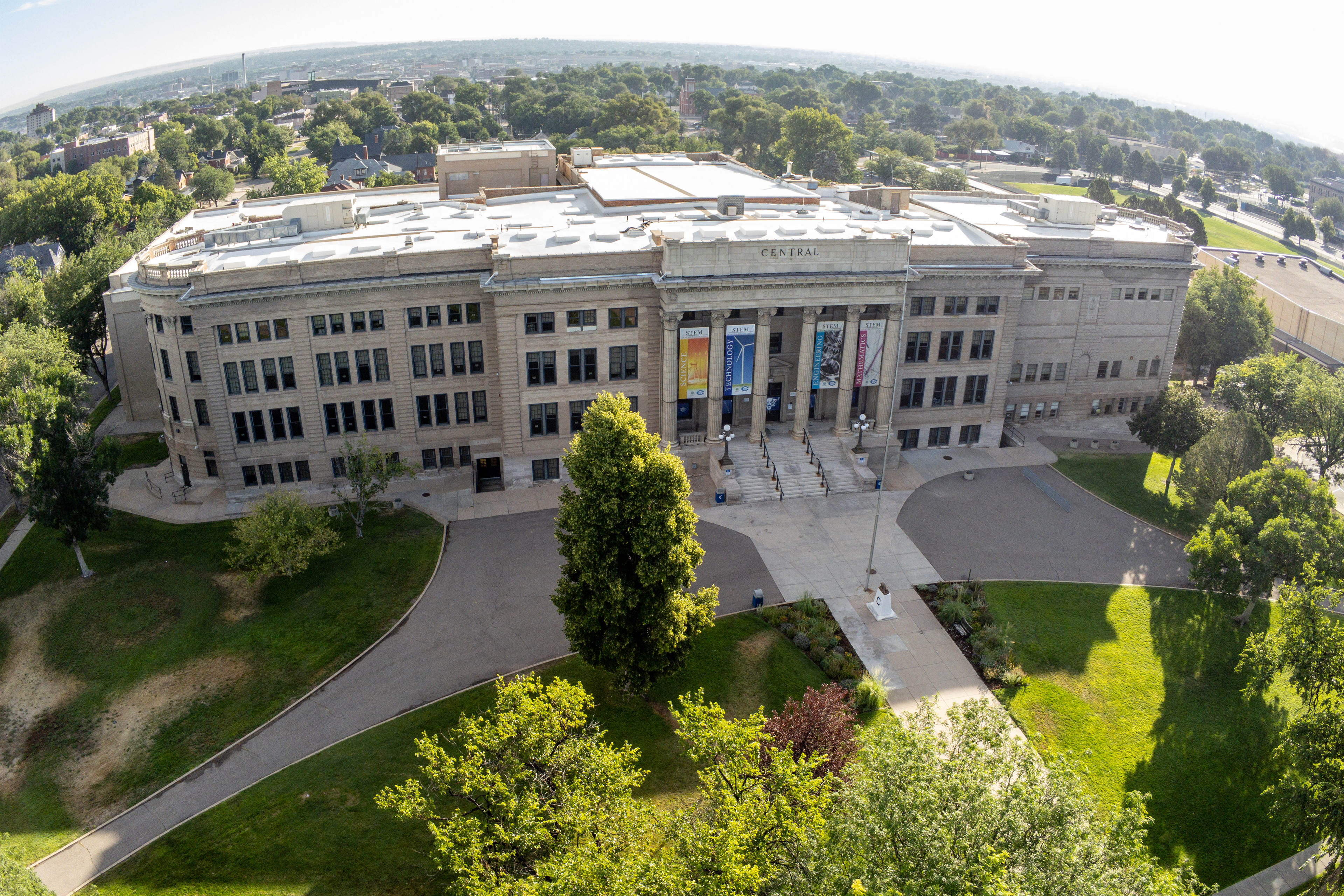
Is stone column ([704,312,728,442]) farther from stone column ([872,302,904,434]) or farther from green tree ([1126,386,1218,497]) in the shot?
green tree ([1126,386,1218,497])

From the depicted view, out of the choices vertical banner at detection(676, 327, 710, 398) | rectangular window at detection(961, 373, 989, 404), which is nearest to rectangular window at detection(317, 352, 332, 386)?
vertical banner at detection(676, 327, 710, 398)

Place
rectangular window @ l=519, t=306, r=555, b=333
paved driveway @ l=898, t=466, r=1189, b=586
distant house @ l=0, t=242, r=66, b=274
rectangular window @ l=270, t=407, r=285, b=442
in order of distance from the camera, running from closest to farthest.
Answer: paved driveway @ l=898, t=466, r=1189, b=586 → rectangular window @ l=519, t=306, r=555, b=333 → rectangular window @ l=270, t=407, r=285, b=442 → distant house @ l=0, t=242, r=66, b=274

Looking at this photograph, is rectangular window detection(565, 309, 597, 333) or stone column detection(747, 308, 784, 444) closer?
rectangular window detection(565, 309, 597, 333)

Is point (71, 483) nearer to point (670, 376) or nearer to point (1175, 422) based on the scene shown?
point (670, 376)

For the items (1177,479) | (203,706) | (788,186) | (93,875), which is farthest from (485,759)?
(788,186)

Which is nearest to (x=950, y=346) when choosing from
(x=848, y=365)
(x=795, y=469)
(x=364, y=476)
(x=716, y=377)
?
(x=848, y=365)

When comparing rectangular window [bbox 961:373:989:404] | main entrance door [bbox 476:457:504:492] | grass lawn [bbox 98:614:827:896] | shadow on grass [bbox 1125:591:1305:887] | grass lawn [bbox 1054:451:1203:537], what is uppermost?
rectangular window [bbox 961:373:989:404]
